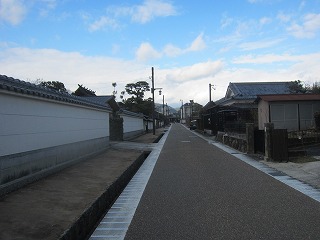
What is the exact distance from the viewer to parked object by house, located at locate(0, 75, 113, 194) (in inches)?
346

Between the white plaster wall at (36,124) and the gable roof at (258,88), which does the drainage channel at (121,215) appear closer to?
the white plaster wall at (36,124)

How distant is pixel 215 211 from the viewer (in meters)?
7.66

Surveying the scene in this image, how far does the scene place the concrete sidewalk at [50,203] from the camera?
→ 5.71m

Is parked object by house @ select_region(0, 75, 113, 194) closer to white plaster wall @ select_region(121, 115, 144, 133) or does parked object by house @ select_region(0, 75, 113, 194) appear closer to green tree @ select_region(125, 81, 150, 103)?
white plaster wall @ select_region(121, 115, 144, 133)

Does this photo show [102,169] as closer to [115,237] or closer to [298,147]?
[115,237]

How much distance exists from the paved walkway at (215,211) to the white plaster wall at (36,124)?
3053 mm

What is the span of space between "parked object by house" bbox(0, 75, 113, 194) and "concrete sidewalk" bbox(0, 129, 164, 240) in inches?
18.8

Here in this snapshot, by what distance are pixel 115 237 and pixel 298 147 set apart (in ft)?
53.3

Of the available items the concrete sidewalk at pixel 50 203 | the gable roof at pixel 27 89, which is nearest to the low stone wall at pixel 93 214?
the concrete sidewalk at pixel 50 203

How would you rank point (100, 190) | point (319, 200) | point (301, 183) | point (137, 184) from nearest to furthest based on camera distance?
point (319, 200) → point (100, 190) → point (301, 183) → point (137, 184)

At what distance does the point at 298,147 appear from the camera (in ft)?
65.9

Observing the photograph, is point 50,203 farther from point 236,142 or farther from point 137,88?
point 137,88

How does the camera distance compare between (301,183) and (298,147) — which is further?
(298,147)

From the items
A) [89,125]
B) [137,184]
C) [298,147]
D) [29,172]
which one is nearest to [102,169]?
[137,184]
